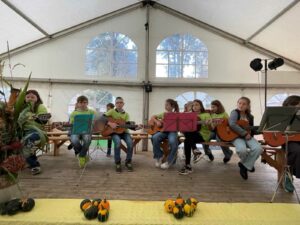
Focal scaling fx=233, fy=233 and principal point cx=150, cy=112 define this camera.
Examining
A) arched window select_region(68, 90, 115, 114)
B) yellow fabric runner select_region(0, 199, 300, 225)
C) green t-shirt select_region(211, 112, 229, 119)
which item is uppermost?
arched window select_region(68, 90, 115, 114)

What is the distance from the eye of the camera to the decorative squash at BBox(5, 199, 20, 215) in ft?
4.51

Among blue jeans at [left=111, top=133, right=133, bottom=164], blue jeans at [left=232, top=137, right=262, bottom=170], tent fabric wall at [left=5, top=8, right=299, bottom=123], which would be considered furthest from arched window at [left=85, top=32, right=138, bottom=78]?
blue jeans at [left=232, top=137, right=262, bottom=170]

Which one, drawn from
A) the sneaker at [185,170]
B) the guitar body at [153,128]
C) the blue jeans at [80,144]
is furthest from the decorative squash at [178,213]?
the guitar body at [153,128]

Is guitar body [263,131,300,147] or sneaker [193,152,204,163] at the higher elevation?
guitar body [263,131,300,147]

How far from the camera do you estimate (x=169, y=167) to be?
13.0 ft

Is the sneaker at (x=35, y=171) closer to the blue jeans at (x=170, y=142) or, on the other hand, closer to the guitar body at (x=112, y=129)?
the guitar body at (x=112, y=129)

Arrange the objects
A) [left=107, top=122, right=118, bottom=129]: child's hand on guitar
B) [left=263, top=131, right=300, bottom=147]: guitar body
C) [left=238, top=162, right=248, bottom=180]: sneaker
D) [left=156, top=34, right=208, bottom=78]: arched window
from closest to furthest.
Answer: [left=263, top=131, right=300, bottom=147]: guitar body → [left=238, top=162, right=248, bottom=180]: sneaker → [left=107, top=122, right=118, bottom=129]: child's hand on guitar → [left=156, top=34, right=208, bottom=78]: arched window

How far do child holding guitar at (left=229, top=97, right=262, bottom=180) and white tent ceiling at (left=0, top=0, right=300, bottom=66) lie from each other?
10.4 feet

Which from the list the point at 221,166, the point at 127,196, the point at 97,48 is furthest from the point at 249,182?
the point at 97,48

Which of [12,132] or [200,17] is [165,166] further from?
[200,17]

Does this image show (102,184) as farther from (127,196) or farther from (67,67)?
(67,67)

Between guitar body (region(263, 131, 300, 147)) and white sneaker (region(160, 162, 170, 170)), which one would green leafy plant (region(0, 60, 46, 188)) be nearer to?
white sneaker (region(160, 162, 170, 170))

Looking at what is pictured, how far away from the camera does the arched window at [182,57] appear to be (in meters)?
Result: 7.27

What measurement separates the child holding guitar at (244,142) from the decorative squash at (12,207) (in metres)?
2.67
